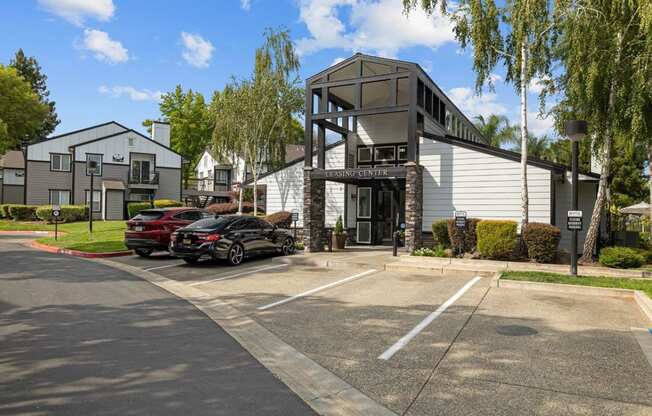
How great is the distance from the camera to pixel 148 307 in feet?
25.5

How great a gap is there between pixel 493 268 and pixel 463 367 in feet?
26.0

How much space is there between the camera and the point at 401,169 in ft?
51.8

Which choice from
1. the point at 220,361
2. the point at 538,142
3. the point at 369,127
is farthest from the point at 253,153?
the point at 538,142

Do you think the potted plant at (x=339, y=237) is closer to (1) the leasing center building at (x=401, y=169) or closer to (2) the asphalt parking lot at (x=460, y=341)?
(1) the leasing center building at (x=401, y=169)

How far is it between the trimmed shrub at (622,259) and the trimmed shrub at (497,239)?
2.36m

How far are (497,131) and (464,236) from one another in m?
33.4

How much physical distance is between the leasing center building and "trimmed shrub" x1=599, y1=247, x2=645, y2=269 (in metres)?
2.62

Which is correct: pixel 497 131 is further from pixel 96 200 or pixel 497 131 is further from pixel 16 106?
pixel 16 106

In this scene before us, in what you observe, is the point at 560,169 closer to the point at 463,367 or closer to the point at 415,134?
the point at 415,134

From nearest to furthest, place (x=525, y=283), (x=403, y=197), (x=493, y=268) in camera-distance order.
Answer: (x=525, y=283)
(x=493, y=268)
(x=403, y=197)

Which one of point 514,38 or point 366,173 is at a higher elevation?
point 514,38

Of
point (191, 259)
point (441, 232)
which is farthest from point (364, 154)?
point (191, 259)

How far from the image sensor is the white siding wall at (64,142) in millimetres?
36459

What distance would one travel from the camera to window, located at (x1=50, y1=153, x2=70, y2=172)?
3700 centimetres
